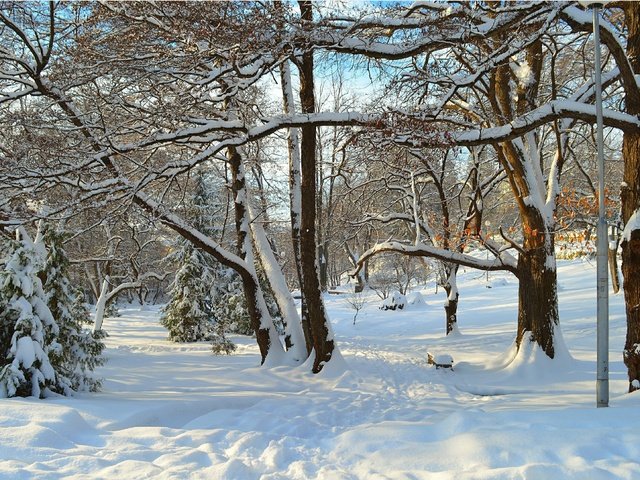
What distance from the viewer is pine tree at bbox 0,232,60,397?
19.0 feet

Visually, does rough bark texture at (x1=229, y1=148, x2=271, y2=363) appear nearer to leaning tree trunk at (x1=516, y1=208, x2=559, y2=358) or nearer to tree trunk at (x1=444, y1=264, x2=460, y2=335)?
leaning tree trunk at (x1=516, y1=208, x2=559, y2=358)

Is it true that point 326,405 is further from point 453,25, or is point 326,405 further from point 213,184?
point 213,184

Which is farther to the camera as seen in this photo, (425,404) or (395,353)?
(395,353)

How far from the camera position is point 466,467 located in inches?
149

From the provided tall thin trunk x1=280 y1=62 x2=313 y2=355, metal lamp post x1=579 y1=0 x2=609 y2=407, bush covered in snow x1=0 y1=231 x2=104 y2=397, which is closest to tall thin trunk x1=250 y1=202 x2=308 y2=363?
tall thin trunk x1=280 y1=62 x2=313 y2=355

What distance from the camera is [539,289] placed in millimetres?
9539

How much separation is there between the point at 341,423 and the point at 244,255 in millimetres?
5653

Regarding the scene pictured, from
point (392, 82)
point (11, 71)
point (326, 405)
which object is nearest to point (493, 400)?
point (326, 405)

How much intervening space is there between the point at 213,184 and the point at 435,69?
Result: 51.1 feet

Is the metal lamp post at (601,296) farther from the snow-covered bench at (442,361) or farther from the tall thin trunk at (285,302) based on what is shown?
the tall thin trunk at (285,302)

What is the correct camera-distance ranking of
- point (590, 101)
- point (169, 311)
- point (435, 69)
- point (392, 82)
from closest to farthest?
point (392, 82) < point (435, 69) < point (590, 101) < point (169, 311)

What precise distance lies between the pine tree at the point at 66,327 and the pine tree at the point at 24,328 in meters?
0.69

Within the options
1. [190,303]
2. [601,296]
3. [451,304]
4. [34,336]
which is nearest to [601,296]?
[601,296]

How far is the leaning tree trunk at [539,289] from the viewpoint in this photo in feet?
30.8
